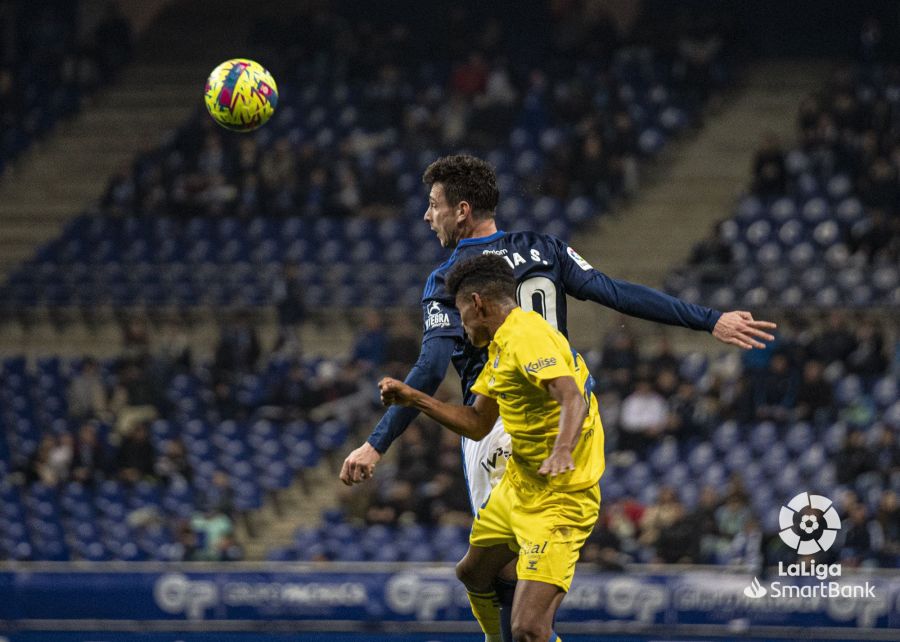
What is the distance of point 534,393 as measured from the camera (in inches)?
243

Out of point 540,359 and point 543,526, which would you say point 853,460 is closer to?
point 543,526

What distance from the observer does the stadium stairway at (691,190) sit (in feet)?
63.3

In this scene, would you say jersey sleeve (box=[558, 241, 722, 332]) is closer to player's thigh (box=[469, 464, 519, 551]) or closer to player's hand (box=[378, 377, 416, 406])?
player's thigh (box=[469, 464, 519, 551])

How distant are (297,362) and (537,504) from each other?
11.7m

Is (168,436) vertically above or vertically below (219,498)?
above

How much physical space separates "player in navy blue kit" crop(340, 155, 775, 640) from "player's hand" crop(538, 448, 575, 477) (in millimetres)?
886

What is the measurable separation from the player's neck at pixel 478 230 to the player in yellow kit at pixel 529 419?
50 cm

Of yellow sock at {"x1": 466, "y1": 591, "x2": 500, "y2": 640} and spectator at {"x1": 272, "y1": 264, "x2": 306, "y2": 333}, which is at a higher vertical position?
spectator at {"x1": 272, "y1": 264, "x2": 306, "y2": 333}

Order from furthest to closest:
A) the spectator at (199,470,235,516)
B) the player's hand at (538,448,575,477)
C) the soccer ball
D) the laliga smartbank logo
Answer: the spectator at (199,470,235,516), the laliga smartbank logo, the soccer ball, the player's hand at (538,448,575,477)

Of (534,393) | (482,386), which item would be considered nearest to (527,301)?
(482,386)

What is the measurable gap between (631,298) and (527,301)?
1.57ft

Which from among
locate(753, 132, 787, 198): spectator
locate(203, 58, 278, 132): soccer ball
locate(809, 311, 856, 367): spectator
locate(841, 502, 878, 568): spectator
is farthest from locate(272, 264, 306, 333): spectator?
locate(203, 58, 278, 132): soccer ball

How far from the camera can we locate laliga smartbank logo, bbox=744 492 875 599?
11.5m

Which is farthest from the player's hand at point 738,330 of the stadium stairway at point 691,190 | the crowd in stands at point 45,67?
the crowd in stands at point 45,67
